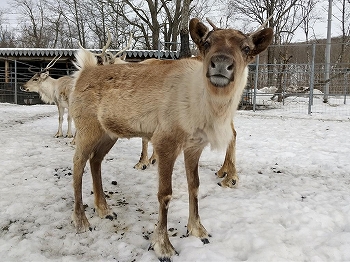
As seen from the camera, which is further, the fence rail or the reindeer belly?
the fence rail

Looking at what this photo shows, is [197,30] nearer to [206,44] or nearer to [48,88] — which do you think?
[206,44]

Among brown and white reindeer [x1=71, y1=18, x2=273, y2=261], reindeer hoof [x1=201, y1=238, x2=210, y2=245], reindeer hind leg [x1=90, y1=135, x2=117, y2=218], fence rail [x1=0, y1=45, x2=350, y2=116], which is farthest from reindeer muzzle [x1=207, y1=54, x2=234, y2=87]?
fence rail [x1=0, y1=45, x2=350, y2=116]

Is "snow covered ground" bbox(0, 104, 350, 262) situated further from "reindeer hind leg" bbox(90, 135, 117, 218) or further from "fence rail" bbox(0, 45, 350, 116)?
"fence rail" bbox(0, 45, 350, 116)

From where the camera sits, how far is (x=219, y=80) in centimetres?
237

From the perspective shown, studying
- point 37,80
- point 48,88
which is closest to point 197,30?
point 48,88

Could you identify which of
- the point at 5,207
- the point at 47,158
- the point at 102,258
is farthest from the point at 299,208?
the point at 47,158

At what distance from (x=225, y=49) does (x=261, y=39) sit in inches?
20.9

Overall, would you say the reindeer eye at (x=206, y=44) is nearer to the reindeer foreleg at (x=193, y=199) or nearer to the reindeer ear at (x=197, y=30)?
the reindeer ear at (x=197, y=30)

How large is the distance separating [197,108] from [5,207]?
2.49 metres

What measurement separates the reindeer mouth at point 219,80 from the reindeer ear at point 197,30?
573mm

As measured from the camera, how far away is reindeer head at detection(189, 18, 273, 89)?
232 cm

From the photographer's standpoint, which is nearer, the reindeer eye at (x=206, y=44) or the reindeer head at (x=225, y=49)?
the reindeer head at (x=225, y=49)

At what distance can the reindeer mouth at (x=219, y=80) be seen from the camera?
2.36 m

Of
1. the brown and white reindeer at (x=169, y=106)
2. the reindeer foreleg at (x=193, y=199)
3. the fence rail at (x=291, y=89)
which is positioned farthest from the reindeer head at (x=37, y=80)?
the reindeer foreleg at (x=193, y=199)
